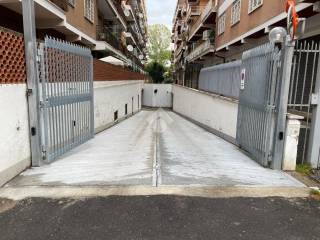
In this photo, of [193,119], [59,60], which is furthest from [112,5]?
[59,60]

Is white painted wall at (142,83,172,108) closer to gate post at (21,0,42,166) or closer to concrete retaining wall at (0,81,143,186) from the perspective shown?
gate post at (21,0,42,166)

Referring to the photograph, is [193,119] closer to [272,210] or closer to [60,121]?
[60,121]

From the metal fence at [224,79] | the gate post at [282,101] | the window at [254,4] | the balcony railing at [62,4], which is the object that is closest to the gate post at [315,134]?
the gate post at [282,101]

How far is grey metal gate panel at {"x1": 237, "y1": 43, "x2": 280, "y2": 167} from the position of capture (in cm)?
601

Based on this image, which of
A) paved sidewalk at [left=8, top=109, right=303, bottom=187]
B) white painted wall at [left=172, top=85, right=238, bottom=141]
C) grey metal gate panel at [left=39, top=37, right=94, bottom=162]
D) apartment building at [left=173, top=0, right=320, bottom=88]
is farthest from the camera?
apartment building at [left=173, top=0, right=320, bottom=88]

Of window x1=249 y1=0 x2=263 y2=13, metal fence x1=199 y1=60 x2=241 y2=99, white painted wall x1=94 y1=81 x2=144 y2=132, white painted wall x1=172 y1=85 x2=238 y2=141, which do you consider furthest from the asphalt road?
window x1=249 y1=0 x2=263 y2=13

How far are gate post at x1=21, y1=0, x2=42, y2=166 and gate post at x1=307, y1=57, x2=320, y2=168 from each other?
19.1 feet

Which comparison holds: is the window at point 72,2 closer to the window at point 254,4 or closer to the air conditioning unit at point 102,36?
the air conditioning unit at point 102,36

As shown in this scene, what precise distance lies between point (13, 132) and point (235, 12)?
1755 cm

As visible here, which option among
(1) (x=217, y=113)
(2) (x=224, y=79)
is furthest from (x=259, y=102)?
(2) (x=224, y=79)

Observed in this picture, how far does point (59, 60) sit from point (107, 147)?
2.70m

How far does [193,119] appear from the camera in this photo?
17.9 metres

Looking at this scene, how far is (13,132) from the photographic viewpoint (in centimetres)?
518

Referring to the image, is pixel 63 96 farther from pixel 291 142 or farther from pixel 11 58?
pixel 291 142
